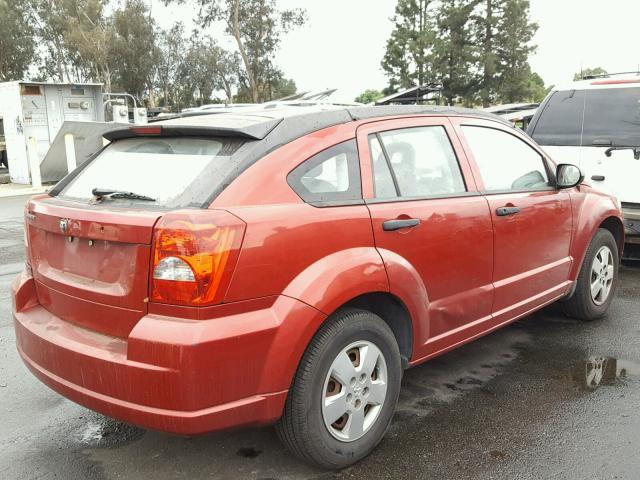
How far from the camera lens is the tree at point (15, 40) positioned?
170 feet

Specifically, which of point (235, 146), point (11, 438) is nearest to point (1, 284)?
point (11, 438)

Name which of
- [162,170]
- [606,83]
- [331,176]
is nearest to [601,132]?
[606,83]

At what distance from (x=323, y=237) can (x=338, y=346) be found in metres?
0.49

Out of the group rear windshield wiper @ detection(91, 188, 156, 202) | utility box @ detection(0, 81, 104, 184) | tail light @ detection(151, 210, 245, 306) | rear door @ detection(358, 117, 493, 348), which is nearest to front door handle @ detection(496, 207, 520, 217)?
rear door @ detection(358, 117, 493, 348)

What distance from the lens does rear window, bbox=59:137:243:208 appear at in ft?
8.70

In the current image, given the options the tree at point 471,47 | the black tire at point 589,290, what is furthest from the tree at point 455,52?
the black tire at point 589,290

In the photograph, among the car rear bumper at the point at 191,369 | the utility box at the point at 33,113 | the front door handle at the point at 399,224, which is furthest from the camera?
the utility box at the point at 33,113

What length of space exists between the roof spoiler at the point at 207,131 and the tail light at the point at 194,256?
19.7 inches

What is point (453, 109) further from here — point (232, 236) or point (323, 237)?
point (232, 236)

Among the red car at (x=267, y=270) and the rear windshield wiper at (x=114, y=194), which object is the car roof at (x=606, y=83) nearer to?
the red car at (x=267, y=270)

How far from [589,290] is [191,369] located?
3572 mm

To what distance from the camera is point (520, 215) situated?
12.6ft

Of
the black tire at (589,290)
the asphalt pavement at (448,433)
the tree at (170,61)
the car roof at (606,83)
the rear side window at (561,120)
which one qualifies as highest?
the tree at (170,61)

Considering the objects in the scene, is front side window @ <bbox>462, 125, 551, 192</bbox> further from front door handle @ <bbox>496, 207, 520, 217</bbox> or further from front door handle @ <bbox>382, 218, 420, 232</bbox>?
front door handle @ <bbox>382, 218, 420, 232</bbox>
